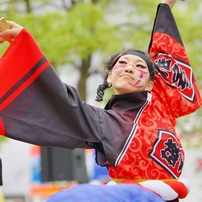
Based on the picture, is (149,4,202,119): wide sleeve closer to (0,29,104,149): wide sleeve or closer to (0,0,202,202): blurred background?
(0,29,104,149): wide sleeve

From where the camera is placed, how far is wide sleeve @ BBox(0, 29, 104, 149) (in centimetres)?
229

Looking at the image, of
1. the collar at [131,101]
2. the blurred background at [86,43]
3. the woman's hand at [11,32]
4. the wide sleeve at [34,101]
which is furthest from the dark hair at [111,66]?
the blurred background at [86,43]

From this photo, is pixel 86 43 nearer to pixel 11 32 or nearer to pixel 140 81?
A: pixel 140 81

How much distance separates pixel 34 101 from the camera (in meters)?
2.33

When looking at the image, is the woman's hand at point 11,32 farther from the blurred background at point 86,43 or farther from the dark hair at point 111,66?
the blurred background at point 86,43

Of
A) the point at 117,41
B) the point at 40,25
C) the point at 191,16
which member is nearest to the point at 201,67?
the point at 191,16

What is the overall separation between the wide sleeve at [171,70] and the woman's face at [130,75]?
9 centimetres

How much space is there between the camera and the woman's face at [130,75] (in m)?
2.53

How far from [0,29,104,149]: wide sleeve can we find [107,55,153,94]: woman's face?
0.86 feet

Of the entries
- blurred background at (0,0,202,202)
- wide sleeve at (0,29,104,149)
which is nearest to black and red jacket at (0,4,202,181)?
wide sleeve at (0,29,104,149)

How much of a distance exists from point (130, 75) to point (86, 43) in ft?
15.5

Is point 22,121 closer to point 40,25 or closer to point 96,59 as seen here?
point 40,25

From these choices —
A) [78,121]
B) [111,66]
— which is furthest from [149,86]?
[78,121]

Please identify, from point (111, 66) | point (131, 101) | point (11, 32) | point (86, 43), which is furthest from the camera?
point (86, 43)
